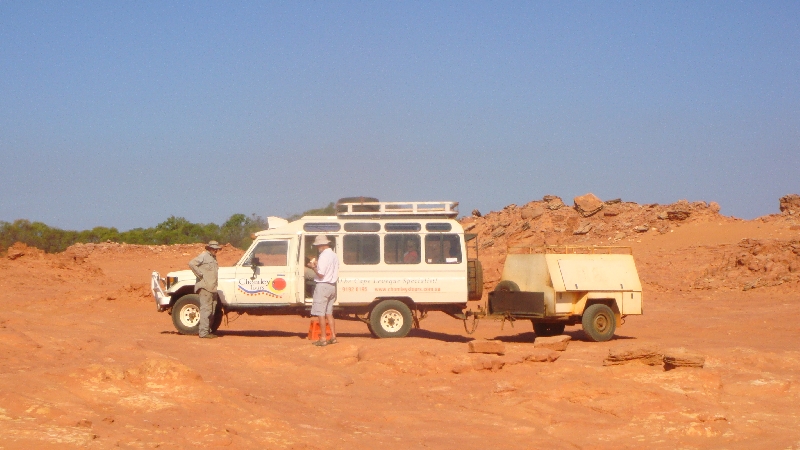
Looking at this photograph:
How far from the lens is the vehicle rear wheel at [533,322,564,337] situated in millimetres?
17250

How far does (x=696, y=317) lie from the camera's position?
21.2 metres

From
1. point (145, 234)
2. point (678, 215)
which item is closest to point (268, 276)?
point (678, 215)

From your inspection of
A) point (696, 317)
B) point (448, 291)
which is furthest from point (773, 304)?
point (448, 291)

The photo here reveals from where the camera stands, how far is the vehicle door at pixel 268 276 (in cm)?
1573

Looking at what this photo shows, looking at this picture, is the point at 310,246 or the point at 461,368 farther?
the point at 310,246

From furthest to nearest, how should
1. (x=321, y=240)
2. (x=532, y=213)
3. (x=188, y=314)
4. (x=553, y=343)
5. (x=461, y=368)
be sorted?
(x=532, y=213)
(x=188, y=314)
(x=321, y=240)
(x=553, y=343)
(x=461, y=368)

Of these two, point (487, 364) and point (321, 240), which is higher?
point (321, 240)

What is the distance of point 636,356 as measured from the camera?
38.8ft

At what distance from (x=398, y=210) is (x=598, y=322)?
168 inches

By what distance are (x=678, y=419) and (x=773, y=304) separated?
578 inches

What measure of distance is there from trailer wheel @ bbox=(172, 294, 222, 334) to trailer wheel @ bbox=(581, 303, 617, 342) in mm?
6750

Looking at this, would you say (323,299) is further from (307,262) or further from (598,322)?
(598,322)

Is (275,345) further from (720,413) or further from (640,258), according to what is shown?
(640,258)

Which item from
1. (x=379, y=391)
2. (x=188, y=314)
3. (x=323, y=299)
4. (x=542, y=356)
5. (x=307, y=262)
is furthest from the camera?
(x=188, y=314)
